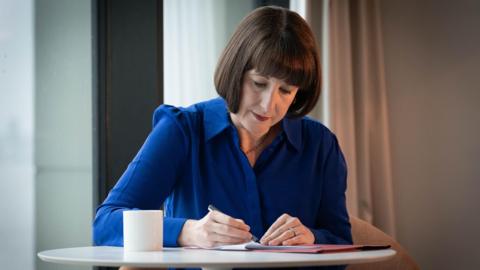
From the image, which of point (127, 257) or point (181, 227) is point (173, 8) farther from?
point (127, 257)

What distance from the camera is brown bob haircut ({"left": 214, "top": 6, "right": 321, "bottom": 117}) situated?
1.61 meters

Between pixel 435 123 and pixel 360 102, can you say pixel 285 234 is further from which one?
pixel 435 123

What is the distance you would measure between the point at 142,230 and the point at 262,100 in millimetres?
439

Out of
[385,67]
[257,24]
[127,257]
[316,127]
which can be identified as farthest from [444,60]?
[127,257]

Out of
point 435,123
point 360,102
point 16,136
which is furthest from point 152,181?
point 435,123

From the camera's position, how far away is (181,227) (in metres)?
1.49

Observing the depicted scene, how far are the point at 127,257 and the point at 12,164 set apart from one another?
141 cm

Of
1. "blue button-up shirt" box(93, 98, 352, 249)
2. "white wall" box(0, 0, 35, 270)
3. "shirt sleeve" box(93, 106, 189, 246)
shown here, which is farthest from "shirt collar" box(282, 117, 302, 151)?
"white wall" box(0, 0, 35, 270)

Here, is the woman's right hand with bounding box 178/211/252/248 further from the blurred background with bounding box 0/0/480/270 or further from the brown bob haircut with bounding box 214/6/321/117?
the blurred background with bounding box 0/0/480/270

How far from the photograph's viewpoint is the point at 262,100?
65.1 inches

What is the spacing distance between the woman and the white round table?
0.23 m

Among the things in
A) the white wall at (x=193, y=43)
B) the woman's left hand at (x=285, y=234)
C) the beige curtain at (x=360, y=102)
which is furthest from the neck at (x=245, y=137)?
the beige curtain at (x=360, y=102)

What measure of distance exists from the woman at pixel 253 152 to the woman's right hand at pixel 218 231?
104mm

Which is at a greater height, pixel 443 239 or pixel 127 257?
pixel 127 257
